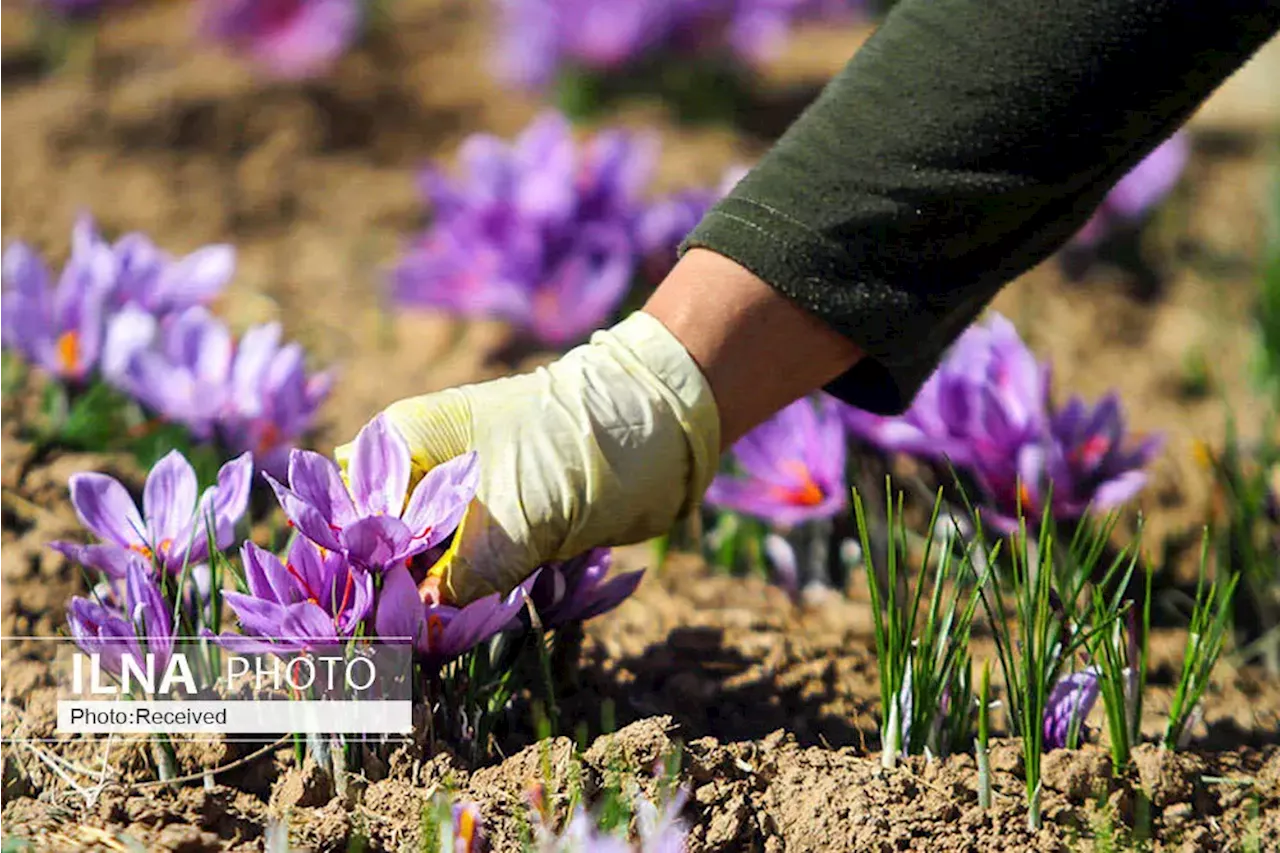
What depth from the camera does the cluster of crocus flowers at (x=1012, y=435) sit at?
6.19 ft

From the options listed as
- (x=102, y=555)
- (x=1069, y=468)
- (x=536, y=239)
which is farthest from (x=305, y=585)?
(x=536, y=239)

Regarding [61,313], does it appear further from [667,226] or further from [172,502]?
[667,226]

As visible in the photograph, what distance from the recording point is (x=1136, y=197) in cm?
317

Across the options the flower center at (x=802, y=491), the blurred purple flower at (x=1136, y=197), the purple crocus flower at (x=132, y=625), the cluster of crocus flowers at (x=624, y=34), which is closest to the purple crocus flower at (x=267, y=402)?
the purple crocus flower at (x=132, y=625)

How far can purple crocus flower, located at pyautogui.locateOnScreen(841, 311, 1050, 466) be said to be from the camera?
1.90 m

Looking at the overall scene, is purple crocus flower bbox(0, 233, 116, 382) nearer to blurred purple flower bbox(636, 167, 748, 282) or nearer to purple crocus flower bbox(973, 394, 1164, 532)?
blurred purple flower bbox(636, 167, 748, 282)

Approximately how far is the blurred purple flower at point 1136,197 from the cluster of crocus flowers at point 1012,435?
1279 millimetres

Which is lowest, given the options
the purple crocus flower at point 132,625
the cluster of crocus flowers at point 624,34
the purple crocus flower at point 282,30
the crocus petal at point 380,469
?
the purple crocus flower at point 132,625

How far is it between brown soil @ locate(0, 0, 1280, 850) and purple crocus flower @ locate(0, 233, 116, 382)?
0.44 feet

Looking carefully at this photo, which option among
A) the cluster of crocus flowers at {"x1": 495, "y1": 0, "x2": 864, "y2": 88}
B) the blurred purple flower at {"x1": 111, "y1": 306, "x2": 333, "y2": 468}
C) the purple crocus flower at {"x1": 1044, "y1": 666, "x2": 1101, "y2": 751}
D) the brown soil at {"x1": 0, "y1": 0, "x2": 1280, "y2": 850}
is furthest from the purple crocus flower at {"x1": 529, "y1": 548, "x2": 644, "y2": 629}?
the cluster of crocus flowers at {"x1": 495, "y1": 0, "x2": 864, "y2": 88}

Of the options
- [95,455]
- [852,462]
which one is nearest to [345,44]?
[95,455]

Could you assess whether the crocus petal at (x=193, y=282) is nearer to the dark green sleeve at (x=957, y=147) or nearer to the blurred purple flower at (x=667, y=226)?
the blurred purple flower at (x=667, y=226)

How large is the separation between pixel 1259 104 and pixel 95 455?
3.57 m

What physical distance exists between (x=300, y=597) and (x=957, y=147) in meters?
0.77
